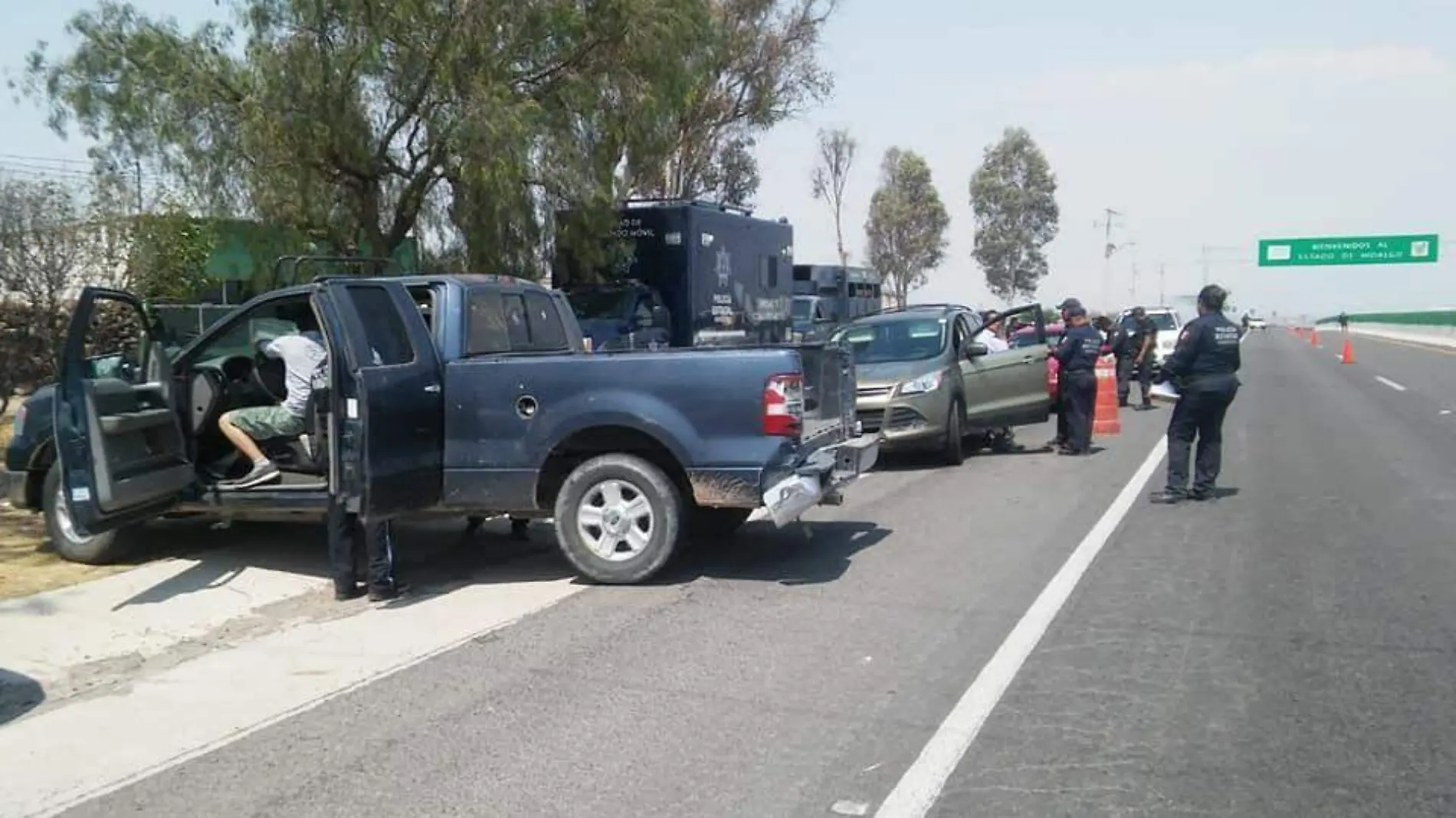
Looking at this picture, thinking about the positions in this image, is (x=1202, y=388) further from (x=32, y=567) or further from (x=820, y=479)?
(x=32, y=567)

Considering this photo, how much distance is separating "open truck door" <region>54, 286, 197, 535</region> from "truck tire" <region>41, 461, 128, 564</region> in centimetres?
9

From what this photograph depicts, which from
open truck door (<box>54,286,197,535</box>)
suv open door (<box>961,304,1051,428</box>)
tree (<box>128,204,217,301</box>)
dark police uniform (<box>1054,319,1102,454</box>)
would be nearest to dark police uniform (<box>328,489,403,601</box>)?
open truck door (<box>54,286,197,535</box>)

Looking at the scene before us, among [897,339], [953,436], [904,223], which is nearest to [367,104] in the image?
[897,339]

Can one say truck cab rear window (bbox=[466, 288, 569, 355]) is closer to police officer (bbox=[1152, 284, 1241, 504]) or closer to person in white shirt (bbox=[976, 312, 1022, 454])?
police officer (bbox=[1152, 284, 1241, 504])

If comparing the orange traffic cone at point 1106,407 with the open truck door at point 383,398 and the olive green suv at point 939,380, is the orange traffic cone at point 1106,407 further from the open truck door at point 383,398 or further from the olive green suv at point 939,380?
the open truck door at point 383,398

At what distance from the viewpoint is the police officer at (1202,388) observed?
11.1 meters

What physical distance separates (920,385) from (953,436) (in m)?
0.81

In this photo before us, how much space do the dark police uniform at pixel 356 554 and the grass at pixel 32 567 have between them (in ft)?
6.26

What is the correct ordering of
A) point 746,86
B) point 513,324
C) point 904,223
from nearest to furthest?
point 513,324, point 746,86, point 904,223

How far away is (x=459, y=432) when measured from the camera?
8.41 meters

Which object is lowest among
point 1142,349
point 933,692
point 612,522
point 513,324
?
point 933,692

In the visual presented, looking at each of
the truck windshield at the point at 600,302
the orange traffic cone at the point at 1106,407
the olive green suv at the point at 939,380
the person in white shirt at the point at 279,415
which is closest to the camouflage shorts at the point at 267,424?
the person in white shirt at the point at 279,415

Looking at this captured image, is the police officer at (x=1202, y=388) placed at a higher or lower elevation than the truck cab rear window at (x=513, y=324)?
lower

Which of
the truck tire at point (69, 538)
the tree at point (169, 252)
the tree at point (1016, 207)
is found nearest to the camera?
the truck tire at point (69, 538)
